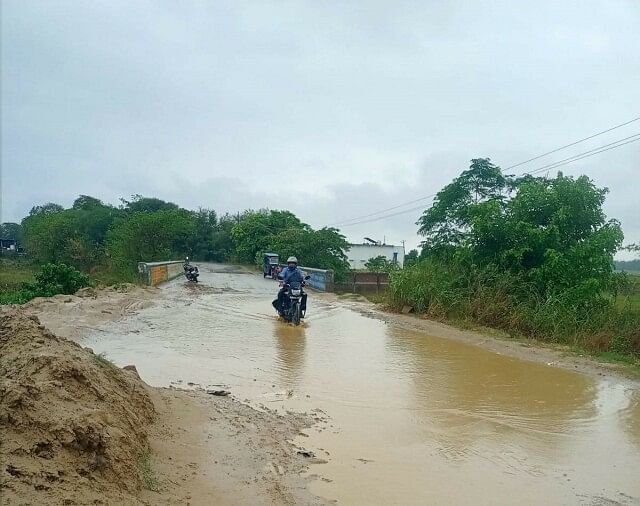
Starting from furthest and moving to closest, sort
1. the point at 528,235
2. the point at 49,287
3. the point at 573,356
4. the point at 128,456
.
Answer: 1. the point at 49,287
2. the point at 528,235
3. the point at 573,356
4. the point at 128,456

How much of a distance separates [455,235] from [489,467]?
18.5 meters

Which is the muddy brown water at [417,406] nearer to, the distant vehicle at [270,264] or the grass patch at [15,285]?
the grass patch at [15,285]

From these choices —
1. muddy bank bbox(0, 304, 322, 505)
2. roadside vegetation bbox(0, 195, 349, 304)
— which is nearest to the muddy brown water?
muddy bank bbox(0, 304, 322, 505)

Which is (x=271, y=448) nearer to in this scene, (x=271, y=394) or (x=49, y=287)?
(x=271, y=394)

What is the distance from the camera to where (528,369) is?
9.95 metres

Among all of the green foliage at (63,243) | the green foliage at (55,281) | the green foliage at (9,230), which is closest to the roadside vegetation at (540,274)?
the green foliage at (55,281)

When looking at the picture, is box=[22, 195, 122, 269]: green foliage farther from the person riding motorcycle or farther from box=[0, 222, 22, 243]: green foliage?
the person riding motorcycle

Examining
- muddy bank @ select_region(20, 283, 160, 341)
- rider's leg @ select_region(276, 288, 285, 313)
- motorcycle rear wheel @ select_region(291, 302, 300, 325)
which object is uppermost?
rider's leg @ select_region(276, 288, 285, 313)

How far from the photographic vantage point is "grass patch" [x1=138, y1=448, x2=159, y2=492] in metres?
3.84

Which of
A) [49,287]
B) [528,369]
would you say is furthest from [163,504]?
[49,287]

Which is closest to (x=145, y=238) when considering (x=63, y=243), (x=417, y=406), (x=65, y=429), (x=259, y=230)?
(x=63, y=243)

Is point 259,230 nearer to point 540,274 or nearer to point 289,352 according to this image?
point 540,274

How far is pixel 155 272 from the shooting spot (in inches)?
1059

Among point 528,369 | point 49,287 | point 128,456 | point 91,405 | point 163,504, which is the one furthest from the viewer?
point 49,287
